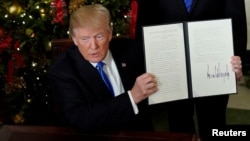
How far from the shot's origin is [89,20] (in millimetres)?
1299

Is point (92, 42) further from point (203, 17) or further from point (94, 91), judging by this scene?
point (203, 17)

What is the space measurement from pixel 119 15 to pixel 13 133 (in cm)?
164

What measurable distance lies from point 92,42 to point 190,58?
397 millimetres

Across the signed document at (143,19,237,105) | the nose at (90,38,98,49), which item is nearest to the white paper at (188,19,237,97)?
the signed document at (143,19,237,105)

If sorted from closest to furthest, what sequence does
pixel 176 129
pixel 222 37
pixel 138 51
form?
1. pixel 222 37
2. pixel 138 51
3. pixel 176 129

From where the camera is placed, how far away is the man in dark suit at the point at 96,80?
1.23 meters

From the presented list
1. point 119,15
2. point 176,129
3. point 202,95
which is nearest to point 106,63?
point 202,95

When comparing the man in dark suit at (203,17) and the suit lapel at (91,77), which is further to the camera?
the man in dark suit at (203,17)

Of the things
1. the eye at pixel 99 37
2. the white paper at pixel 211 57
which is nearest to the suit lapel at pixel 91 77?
the eye at pixel 99 37

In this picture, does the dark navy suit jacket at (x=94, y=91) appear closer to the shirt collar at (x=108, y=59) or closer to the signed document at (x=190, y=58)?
the shirt collar at (x=108, y=59)

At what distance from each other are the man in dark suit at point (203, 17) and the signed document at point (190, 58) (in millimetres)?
158

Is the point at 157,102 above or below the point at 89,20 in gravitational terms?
below

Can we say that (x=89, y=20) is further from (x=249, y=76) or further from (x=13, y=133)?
(x=249, y=76)

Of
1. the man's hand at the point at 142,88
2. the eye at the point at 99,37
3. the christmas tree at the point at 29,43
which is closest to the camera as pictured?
the man's hand at the point at 142,88
